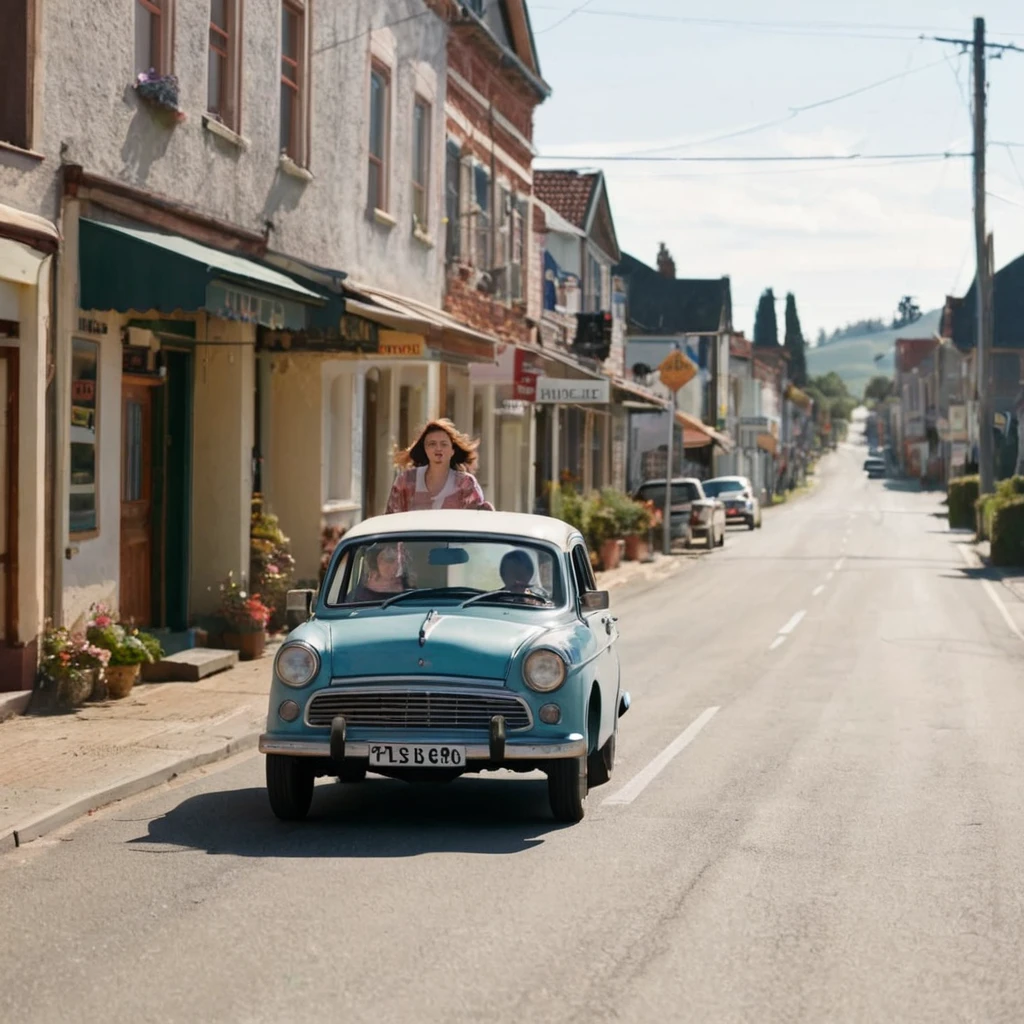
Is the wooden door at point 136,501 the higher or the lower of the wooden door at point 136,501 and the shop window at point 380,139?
the lower

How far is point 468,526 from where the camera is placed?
9.80 meters

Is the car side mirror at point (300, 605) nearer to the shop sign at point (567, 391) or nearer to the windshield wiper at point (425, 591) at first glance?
the windshield wiper at point (425, 591)

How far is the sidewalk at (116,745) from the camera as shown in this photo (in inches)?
357

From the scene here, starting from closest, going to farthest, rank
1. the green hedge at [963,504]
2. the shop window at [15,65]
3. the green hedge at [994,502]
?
the shop window at [15,65] → the green hedge at [994,502] → the green hedge at [963,504]

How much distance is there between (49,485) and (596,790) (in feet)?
17.4

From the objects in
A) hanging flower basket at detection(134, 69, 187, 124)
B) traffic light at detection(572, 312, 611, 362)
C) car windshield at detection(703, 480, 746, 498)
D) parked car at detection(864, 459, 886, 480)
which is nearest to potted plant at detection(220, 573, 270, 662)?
hanging flower basket at detection(134, 69, 187, 124)

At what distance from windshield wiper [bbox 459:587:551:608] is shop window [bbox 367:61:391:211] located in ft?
45.7

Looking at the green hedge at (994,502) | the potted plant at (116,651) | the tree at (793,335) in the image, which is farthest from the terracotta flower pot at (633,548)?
the tree at (793,335)

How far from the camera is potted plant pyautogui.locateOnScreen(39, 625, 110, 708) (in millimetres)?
12836

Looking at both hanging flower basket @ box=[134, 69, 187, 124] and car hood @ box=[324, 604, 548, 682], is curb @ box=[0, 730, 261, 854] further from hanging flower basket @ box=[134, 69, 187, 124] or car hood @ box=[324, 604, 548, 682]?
hanging flower basket @ box=[134, 69, 187, 124]

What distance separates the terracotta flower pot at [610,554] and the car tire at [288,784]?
951 inches

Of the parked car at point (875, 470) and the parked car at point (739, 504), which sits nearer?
the parked car at point (739, 504)

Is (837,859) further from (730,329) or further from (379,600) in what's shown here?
(730,329)

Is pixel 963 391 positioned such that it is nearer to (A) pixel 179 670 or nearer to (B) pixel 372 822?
(A) pixel 179 670
